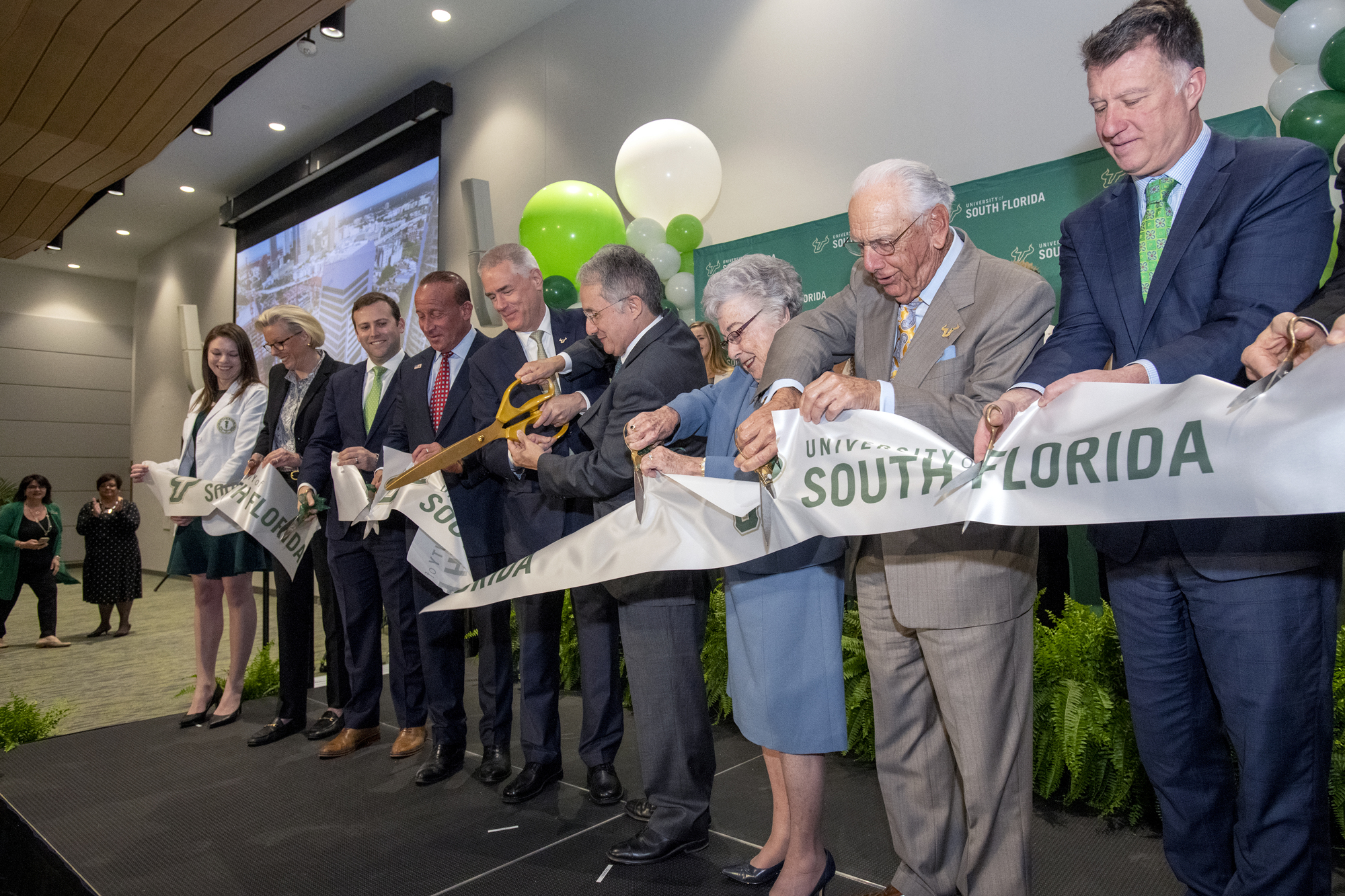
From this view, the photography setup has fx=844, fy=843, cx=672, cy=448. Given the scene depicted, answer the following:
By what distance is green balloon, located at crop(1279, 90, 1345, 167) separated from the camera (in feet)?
9.25

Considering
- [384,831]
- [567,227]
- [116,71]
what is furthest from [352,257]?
[384,831]

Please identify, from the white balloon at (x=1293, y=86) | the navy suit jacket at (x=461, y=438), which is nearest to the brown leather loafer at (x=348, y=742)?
the navy suit jacket at (x=461, y=438)

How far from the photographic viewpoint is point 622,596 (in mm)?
2324

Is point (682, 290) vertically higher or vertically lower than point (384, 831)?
higher

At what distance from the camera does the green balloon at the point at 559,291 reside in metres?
5.03

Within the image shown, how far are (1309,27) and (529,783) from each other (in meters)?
3.79

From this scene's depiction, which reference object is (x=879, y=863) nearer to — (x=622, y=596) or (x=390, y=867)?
(x=622, y=596)

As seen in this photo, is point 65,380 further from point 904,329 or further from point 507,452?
point 904,329

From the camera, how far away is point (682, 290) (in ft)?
16.8

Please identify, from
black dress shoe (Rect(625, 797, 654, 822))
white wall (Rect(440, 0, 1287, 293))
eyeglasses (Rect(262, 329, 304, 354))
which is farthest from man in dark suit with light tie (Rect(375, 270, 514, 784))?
white wall (Rect(440, 0, 1287, 293))

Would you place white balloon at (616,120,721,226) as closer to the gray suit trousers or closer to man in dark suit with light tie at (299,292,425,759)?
man in dark suit with light tie at (299,292,425,759)

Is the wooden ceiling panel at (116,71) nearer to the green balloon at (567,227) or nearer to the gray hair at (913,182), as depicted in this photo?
the green balloon at (567,227)

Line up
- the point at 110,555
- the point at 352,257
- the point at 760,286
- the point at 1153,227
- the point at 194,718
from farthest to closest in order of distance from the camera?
the point at 352,257 → the point at 110,555 → the point at 194,718 → the point at 760,286 → the point at 1153,227

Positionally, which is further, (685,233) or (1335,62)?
(685,233)
